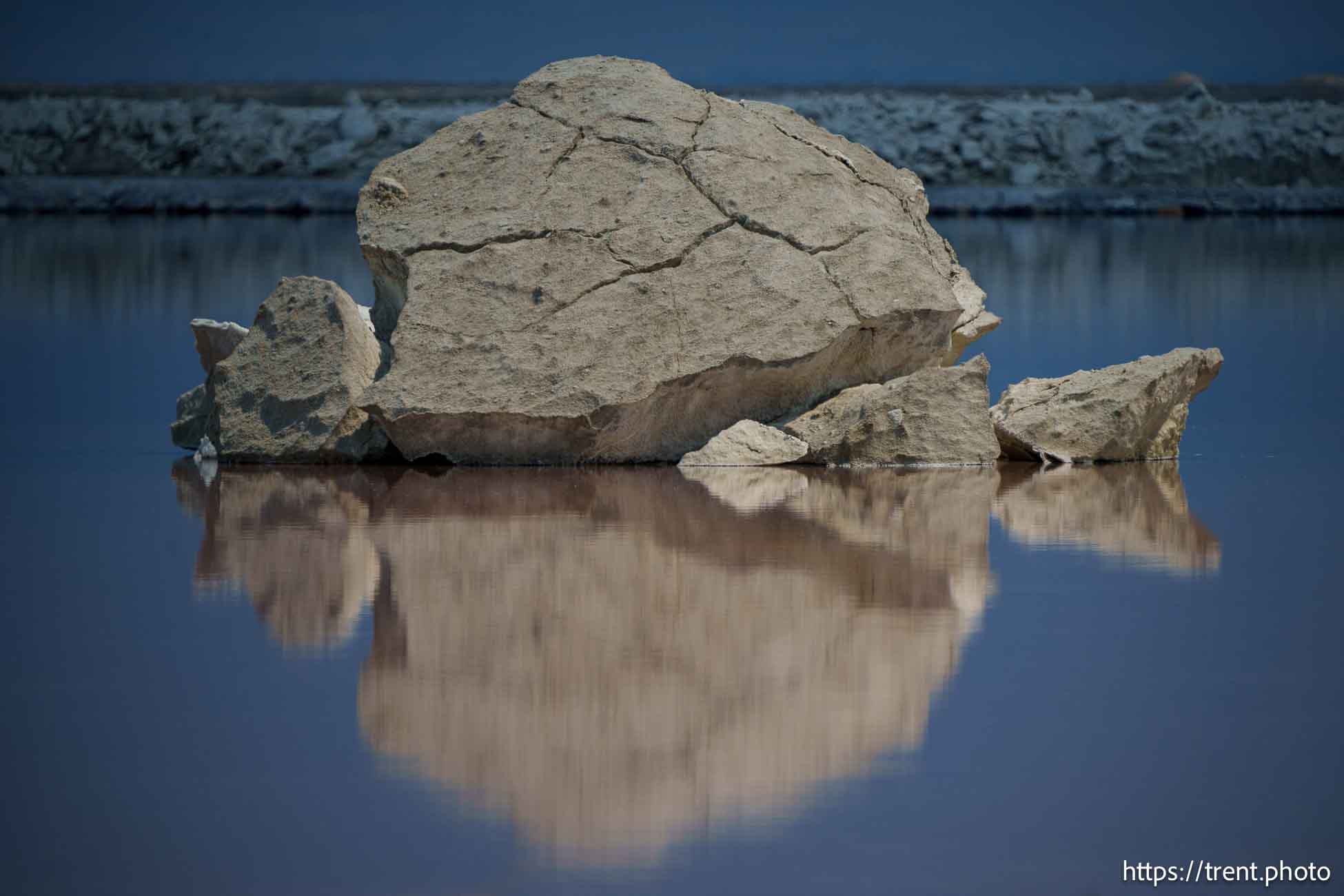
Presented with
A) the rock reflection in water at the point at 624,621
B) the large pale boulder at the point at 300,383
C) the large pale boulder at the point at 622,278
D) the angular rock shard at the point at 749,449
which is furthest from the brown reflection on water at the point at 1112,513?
the large pale boulder at the point at 300,383

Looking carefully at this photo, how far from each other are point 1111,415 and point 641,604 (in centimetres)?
275

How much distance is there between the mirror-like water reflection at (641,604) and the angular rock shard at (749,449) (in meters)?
0.12

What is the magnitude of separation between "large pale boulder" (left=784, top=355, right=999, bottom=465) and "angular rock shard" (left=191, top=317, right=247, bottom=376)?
1920 mm

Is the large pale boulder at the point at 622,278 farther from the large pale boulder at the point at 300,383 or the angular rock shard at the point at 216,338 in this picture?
the angular rock shard at the point at 216,338

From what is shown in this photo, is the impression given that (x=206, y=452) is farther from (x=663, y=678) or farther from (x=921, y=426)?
(x=663, y=678)

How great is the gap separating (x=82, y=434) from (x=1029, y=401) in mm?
3118

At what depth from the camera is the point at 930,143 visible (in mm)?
24422

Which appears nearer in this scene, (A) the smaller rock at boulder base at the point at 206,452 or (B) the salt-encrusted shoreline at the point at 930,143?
(A) the smaller rock at boulder base at the point at 206,452

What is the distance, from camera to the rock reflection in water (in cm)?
209

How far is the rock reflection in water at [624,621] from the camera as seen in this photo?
209 centimetres

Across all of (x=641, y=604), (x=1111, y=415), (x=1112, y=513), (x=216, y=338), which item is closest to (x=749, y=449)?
(x=1111, y=415)

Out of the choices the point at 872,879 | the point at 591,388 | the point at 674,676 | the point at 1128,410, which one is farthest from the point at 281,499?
the point at 872,879

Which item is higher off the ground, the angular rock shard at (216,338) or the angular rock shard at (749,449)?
the angular rock shard at (216,338)

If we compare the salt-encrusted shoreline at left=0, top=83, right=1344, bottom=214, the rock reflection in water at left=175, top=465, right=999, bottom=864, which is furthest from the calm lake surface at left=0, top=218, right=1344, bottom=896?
the salt-encrusted shoreline at left=0, top=83, right=1344, bottom=214
